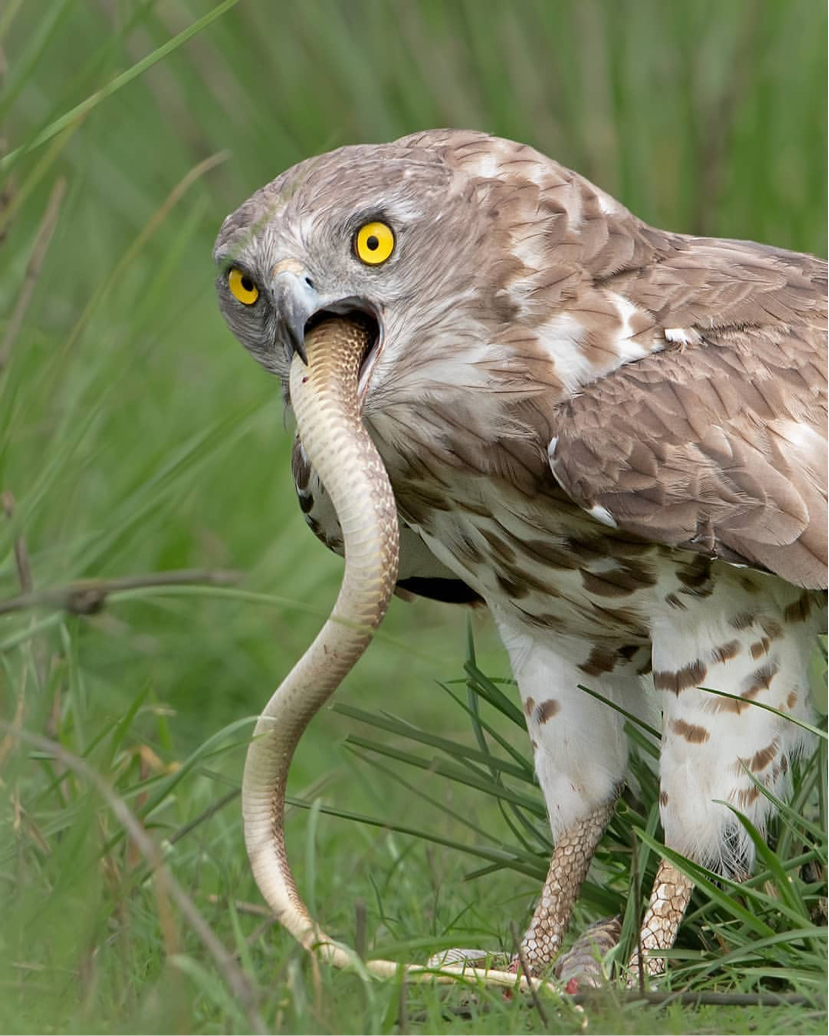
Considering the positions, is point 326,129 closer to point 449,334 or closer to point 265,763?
point 449,334

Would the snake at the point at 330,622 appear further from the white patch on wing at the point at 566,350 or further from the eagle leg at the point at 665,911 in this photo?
the white patch on wing at the point at 566,350

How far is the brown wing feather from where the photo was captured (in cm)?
326

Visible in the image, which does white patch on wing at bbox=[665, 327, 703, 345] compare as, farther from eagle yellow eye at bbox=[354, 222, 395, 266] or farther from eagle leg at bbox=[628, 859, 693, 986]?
eagle leg at bbox=[628, 859, 693, 986]

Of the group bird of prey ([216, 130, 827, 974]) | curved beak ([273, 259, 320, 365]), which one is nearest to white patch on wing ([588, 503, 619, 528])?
bird of prey ([216, 130, 827, 974])

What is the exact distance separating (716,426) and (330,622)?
0.95 metres

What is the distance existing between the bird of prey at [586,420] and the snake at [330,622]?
0.47ft

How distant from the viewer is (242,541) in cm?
632

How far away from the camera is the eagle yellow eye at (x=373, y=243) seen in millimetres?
3260

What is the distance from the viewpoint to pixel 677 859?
324cm

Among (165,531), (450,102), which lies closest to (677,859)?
(165,531)

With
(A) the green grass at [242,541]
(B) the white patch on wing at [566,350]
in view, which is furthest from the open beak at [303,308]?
(A) the green grass at [242,541]

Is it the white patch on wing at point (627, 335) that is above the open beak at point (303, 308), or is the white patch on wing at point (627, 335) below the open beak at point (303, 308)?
below

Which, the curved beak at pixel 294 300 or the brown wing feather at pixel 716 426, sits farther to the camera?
the brown wing feather at pixel 716 426

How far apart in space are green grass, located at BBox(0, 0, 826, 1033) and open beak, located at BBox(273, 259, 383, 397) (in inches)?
18.5
